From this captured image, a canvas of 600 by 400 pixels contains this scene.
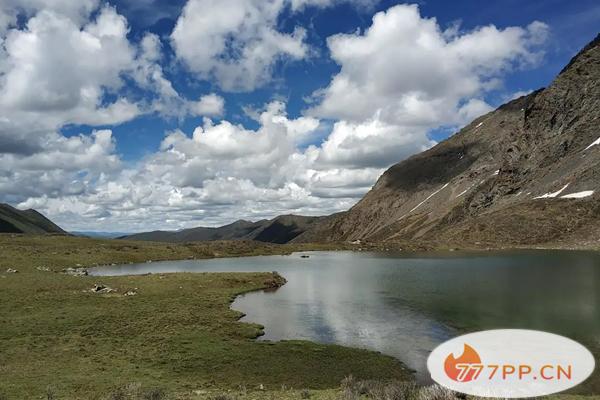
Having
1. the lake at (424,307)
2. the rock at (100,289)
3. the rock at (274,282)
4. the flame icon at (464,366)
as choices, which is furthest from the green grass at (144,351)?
the rock at (274,282)

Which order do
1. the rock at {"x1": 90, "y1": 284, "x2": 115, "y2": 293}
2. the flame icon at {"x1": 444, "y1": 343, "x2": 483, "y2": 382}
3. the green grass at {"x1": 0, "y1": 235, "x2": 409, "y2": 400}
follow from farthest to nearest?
1. the rock at {"x1": 90, "y1": 284, "x2": 115, "y2": 293}
2. the green grass at {"x1": 0, "y1": 235, "x2": 409, "y2": 400}
3. the flame icon at {"x1": 444, "y1": 343, "x2": 483, "y2": 382}

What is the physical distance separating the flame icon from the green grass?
3909 mm

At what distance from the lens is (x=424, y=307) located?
5884 centimetres

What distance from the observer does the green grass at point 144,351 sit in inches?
1200

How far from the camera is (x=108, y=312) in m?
56.0

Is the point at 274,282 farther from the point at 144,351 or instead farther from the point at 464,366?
the point at 464,366

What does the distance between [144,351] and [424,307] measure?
3619cm

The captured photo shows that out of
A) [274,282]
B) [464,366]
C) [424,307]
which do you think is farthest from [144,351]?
[274,282]

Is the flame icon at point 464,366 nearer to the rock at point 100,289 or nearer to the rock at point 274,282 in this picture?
the rock at point 274,282

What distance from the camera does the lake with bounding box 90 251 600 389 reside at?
146 ft

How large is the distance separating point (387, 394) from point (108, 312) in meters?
44.7

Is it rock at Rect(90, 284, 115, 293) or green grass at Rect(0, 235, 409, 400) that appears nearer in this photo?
green grass at Rect(0, 235, 409, 400)

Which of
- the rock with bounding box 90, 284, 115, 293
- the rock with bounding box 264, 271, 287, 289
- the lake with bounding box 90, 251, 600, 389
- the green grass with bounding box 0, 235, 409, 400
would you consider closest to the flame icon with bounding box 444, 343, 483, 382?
the lake with bounding box 90, 251, 600, 389

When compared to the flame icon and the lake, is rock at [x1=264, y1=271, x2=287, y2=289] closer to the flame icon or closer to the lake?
the lake
